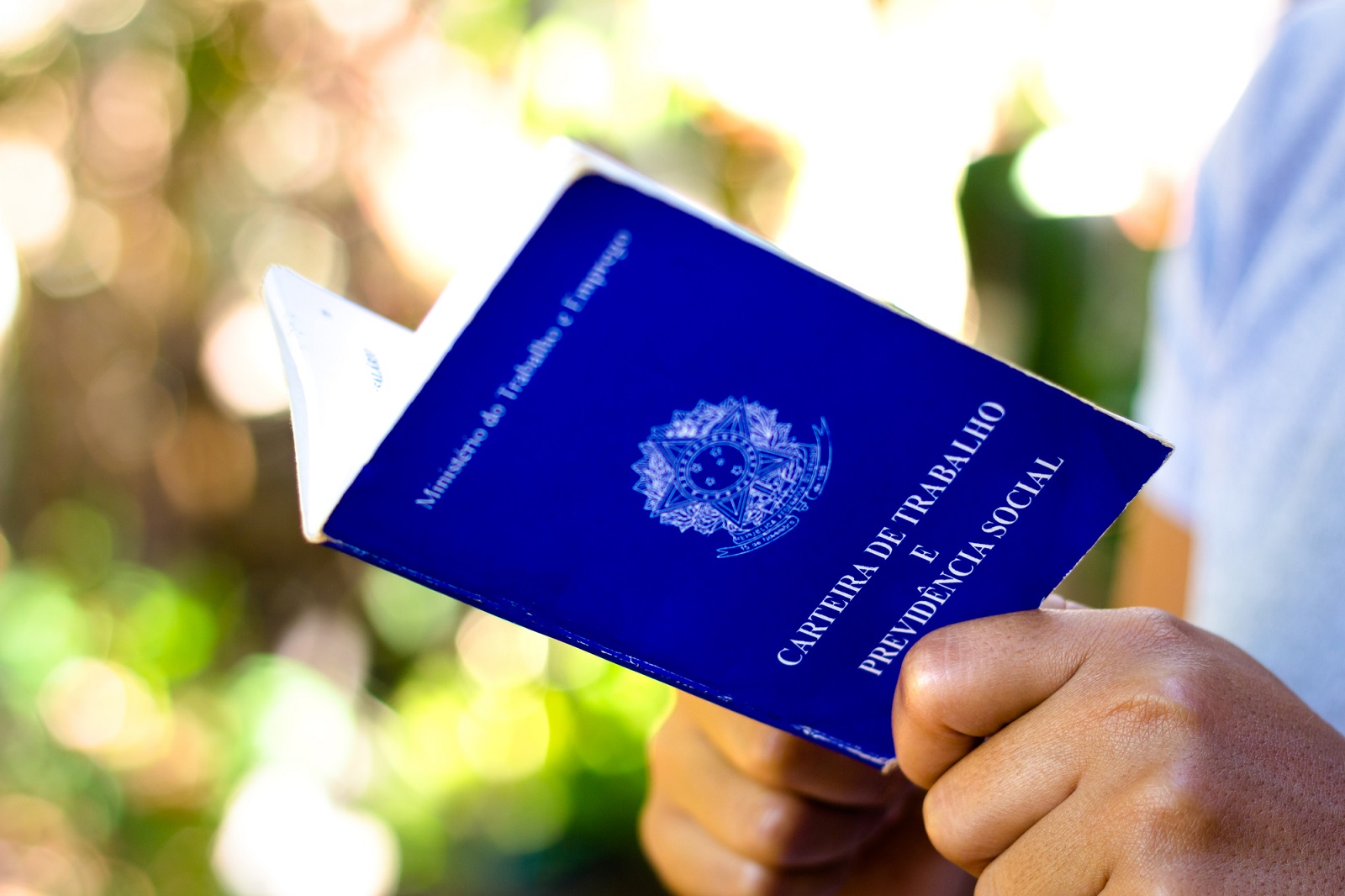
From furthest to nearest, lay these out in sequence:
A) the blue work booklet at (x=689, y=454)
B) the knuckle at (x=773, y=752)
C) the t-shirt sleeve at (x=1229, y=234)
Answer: the t-shirt sleeve at (x=1229, y=234), the knuckle at (x=773, y=752), the blue work booklet at (x=689, y=454)

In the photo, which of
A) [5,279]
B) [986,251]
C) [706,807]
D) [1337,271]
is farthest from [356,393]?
[5,279]

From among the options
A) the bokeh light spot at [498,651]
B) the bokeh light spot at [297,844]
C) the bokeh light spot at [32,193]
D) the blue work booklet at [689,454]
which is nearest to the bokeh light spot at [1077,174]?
the bokeh light spot at [498,651]

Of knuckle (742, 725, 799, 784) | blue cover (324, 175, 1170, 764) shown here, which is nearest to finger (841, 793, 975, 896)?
knuckle (742, 725, 799, 784)

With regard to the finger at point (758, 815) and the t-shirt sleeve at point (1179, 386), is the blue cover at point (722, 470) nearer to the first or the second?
the finger at point (758, 815)

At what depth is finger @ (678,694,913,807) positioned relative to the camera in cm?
51

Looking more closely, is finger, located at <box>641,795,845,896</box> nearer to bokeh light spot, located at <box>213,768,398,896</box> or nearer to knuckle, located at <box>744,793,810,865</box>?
knuckle, located at <box>744,793,810,865</box>

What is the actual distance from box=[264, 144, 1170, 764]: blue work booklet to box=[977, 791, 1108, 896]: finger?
0.27 ft

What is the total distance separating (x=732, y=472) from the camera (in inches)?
13.8

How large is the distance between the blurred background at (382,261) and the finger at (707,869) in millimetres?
941

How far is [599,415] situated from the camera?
332mm

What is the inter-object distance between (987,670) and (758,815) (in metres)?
0.24

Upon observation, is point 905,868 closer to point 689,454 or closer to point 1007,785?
point 1007,785

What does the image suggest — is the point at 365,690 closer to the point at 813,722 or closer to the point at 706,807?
the point at 706,807

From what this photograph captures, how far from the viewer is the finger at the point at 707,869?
564 millimetres
